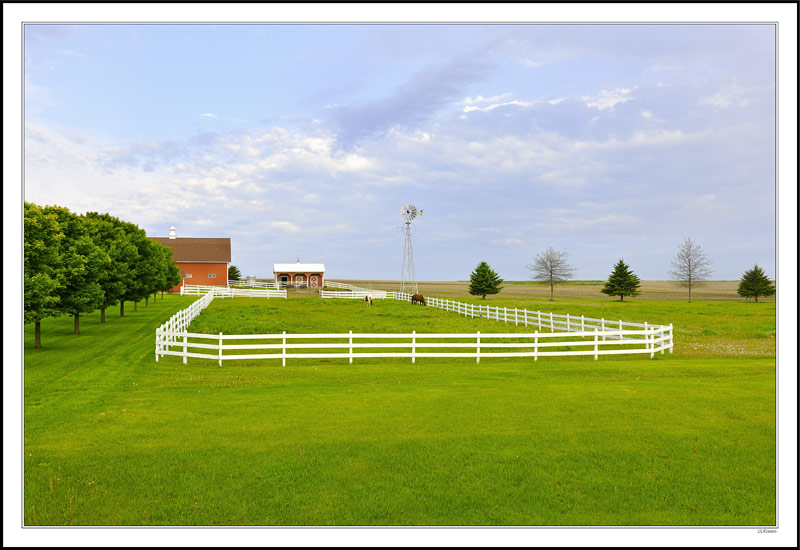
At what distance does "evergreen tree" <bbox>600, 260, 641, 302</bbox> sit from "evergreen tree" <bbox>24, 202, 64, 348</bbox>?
214ft

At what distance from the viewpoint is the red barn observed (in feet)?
231

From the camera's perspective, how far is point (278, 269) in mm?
73312

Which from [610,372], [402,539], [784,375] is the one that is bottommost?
[610,372]

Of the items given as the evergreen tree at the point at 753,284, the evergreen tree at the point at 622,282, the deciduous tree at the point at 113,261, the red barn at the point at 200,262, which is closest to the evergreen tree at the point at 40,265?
the deciduous tree at the point at 113,261

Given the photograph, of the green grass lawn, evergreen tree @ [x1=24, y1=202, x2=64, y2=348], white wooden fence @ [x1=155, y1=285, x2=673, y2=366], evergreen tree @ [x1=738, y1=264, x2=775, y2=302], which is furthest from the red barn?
evergreen tree @ [x1=738, y1=264, x2=775, y2=302]

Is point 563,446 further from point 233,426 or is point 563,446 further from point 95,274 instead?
point 95,274

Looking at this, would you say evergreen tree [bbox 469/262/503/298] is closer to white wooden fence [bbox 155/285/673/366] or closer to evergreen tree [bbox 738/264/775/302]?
evergreen tree [bbox 738/264/775/302]

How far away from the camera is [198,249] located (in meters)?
72.1

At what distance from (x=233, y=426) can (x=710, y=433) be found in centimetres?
821

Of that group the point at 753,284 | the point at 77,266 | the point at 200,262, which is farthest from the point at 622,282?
the point at 77,266

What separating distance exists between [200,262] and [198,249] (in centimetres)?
261

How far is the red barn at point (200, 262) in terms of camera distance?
70375 millimetres

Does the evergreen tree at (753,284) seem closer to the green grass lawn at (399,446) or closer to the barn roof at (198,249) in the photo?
the green grass lawn at (399,446)

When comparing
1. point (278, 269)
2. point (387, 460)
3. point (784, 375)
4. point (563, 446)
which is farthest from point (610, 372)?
point (278, 269)
